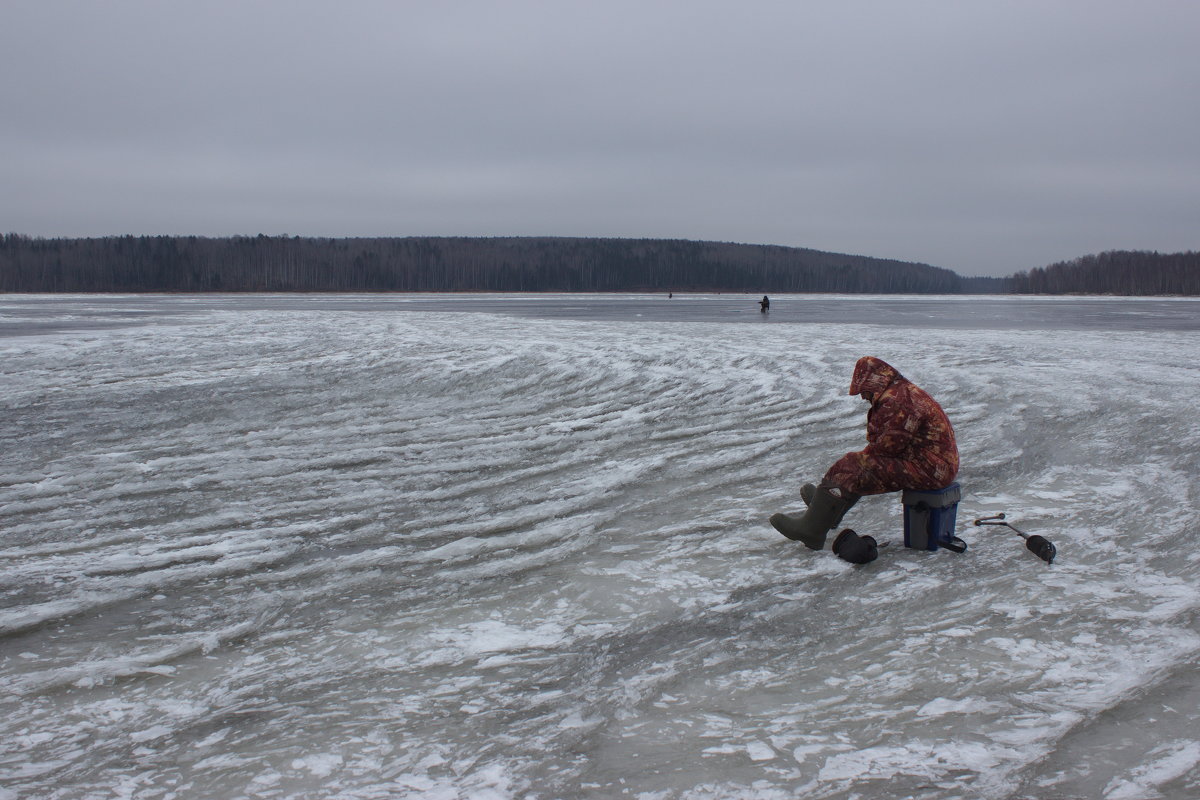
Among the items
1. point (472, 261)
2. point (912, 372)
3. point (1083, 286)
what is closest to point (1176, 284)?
point (1083, 286)

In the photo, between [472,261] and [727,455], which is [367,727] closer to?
[727,455]

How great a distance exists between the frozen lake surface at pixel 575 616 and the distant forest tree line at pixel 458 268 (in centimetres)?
11096

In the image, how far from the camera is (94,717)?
3.13m

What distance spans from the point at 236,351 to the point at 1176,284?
116636 mm

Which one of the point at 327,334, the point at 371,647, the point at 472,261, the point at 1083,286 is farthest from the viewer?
the point at 472,261

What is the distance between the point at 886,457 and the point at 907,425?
22 centimetres

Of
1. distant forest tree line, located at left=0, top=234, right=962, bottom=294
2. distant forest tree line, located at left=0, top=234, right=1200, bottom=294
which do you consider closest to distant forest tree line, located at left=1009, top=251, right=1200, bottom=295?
distant forest tree line, located at left=0, top=234, right=1200, bottom=294

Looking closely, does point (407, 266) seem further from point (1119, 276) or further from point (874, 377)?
point (874, 377)

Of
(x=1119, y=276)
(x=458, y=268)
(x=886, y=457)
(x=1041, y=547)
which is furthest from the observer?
(x=458, y=268)

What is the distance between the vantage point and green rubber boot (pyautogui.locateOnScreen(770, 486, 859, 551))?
476 cm

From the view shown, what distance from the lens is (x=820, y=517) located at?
15.6 ft

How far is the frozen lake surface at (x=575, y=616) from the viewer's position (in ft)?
9.21

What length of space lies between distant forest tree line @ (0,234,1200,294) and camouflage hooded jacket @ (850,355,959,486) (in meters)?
114

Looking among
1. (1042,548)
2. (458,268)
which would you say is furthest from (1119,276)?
(1042,548)
